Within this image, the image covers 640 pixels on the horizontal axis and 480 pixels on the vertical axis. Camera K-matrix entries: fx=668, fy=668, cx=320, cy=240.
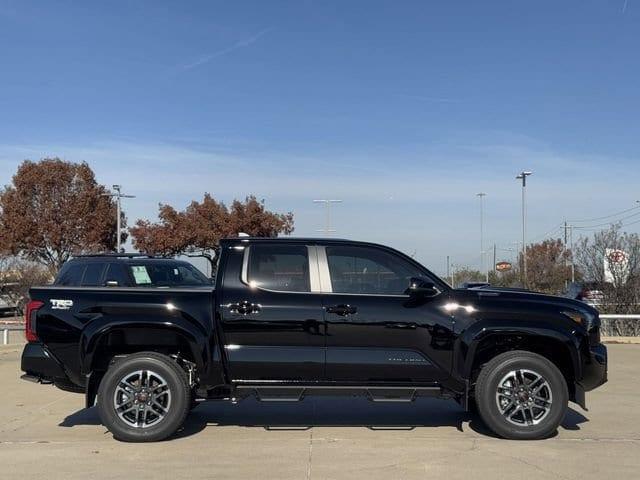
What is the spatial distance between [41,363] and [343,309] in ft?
9.99

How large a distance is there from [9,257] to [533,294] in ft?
102

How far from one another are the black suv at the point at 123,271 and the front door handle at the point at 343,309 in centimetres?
533

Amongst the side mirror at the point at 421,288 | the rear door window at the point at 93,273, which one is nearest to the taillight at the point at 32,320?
the side mirror at the point at 421,288

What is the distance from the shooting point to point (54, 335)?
6.62m

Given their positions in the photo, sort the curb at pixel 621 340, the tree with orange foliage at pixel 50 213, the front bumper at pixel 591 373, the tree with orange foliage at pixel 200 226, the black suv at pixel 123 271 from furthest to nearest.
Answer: the tree with orange foliage at pixel 200 226, the tree with orange foliage at pixel 50 213, the curb at pixel 621 340, the black suv at pixel 123 271, the front bumper at pixel 591 373

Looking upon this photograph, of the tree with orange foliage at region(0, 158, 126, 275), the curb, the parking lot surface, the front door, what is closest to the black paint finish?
the front door

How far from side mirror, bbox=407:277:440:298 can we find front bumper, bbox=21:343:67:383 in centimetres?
355

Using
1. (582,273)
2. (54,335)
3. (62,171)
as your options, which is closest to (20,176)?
(62,171)

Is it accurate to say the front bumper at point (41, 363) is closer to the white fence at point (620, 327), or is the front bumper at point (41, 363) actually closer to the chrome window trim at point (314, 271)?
the chrome window trim at point (314, 271)

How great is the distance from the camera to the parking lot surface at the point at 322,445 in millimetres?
5609

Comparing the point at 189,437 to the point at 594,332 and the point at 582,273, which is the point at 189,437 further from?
the point at 582,273

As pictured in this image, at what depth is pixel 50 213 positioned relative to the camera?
1262 inches

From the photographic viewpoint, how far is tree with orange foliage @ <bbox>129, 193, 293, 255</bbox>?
37.0 meters

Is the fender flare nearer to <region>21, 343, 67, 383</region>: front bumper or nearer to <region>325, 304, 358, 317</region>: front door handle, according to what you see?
<region>21, 343, 67, 383</region>: front bumper
